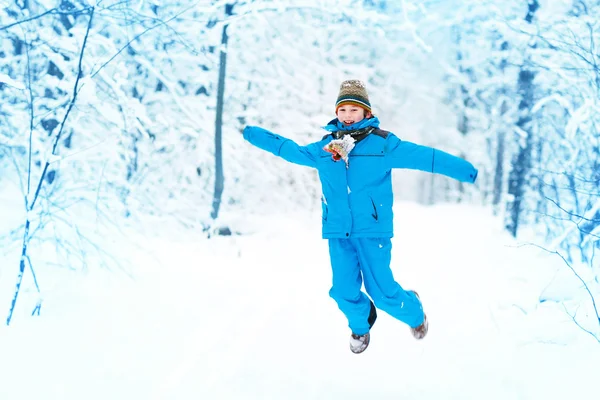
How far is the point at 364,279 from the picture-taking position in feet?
10.5

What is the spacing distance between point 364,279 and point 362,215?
51cm

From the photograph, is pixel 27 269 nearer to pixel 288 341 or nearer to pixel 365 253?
pixel 288 341

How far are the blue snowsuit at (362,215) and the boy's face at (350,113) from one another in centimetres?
5

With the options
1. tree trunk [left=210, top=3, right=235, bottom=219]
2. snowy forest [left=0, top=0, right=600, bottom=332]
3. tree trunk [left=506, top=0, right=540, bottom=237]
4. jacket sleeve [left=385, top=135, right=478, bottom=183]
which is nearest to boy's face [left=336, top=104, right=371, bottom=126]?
jacket sleeve [left=385, top=135, right=478, bottom=183]

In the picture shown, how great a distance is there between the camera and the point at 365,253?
3.12m

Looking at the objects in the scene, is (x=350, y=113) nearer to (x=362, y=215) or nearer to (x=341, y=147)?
(x=341, y=147)

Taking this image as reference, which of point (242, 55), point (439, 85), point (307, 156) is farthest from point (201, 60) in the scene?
point (439, 85)

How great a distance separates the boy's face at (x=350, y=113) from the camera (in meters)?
3.10

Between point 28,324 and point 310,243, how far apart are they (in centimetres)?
614

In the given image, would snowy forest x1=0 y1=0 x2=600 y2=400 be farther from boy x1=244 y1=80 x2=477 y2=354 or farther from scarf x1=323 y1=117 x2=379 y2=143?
scarf x1=323 y1=117 x2=379 y2=143

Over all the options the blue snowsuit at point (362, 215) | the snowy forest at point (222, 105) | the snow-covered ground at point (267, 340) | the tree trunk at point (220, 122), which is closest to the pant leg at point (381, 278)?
the blue snowsuit at point (362, 215)

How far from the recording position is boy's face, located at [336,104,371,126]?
10.2 ft

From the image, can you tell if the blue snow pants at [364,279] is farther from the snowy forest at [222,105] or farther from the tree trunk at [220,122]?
the tree trunk at [220,122]

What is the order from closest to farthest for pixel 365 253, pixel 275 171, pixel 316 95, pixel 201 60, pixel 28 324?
pixel 365 253
pixel 28 324
pixel 201 60
pixel 275 171
pixel 316 95
